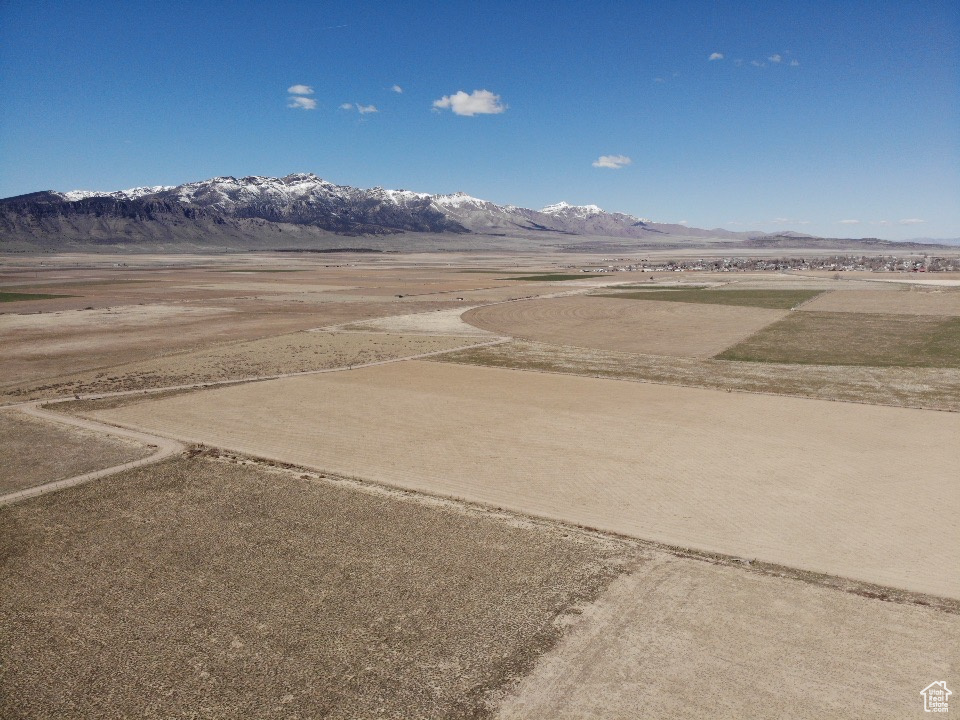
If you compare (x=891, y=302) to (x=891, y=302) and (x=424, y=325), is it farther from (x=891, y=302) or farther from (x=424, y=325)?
(x=424, y=325)

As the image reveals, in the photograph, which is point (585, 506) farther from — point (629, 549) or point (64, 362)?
point (64, 362)

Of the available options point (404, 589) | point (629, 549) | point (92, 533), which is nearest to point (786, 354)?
point (629, 549)

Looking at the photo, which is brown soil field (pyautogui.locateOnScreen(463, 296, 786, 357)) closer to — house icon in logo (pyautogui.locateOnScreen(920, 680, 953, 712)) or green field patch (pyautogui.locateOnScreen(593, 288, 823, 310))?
green field patch (pyautogui.locateOnScreen(593, 288, 823, 310))

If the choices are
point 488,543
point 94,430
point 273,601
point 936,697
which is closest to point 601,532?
point 488,543

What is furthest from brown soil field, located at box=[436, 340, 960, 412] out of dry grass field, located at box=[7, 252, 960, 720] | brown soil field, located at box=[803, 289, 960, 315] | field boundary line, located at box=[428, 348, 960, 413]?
brown soil field, located at box=[803, 289, 960, 315]

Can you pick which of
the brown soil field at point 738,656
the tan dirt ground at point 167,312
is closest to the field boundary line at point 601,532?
the brown soil field at point 738,656

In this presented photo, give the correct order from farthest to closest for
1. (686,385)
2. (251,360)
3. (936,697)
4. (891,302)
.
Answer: (891,302) < (251,360) < (686,385) < (936,697)
